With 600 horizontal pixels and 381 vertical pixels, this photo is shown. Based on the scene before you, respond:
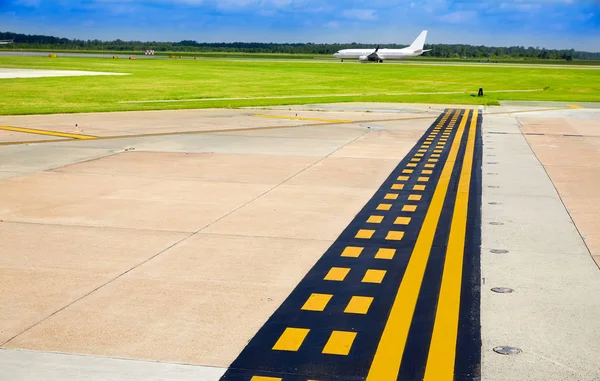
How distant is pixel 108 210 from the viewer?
36.8 feet

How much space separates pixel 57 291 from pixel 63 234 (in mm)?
2419

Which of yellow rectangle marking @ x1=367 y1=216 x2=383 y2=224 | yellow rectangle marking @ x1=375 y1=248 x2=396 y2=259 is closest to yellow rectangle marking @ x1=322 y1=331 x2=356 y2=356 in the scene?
yellow rectangle marking @ x1=375 y1=248 x2=396 y2=259

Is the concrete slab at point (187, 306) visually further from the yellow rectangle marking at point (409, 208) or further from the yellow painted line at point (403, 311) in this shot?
the yellow rectangle marking at point (409, 208)

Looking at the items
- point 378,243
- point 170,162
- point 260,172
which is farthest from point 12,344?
point 170,162

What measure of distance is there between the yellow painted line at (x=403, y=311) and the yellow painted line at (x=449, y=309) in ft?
0.80

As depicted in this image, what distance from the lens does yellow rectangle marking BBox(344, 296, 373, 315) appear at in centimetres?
701

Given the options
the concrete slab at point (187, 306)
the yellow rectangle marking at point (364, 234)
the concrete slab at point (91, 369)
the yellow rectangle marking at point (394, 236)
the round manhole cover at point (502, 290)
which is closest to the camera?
the concrete slab at point (91, 369)

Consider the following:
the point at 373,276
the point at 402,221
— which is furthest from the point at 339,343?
the point at 402,221

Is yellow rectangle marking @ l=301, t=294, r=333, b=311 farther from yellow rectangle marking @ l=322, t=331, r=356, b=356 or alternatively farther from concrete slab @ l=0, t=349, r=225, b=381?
concrete slab @ l=0, t=349, r=225, b=381

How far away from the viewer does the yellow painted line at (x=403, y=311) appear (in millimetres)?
5719

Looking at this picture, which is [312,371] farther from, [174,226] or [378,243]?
[174,226]

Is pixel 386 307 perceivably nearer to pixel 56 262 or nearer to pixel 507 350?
pixel 507 350

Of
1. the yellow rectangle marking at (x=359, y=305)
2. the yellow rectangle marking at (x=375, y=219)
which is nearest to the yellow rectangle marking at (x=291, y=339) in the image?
the yellow rectangle marking at (x=359, y=305)

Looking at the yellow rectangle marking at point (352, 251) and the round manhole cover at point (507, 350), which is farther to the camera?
the yellow rectangle marking at point (352, 251)
